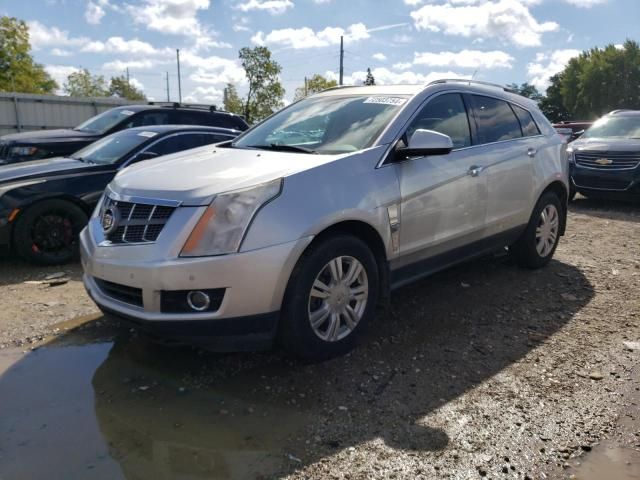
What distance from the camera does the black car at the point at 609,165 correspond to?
9430 millimetres

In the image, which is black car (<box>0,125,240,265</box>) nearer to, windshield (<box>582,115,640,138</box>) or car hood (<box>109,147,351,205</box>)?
car hood (<box>109,147,351,205</box>)

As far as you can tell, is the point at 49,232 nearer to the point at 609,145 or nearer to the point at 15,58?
the point at 609,145

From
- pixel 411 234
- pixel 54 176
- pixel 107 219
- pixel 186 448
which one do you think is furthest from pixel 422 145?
pixel 54 176

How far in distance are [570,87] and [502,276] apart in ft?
238

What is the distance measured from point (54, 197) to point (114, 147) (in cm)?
113

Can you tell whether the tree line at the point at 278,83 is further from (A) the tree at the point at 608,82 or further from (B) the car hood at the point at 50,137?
(B) the car hood at the point at 50,137

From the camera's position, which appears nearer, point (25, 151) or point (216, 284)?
point (216, 284)

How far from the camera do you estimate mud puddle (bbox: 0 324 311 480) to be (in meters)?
2.49

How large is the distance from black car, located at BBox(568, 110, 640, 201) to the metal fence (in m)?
16.7

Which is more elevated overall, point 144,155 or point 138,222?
point 144,155

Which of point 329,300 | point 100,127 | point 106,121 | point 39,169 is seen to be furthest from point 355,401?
point 106,121

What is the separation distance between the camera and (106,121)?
888 centimetres

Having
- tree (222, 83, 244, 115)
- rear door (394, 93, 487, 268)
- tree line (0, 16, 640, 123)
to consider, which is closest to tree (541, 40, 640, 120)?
tree line (0, 16, 640, 123)

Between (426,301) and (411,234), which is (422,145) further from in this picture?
(426,301)
